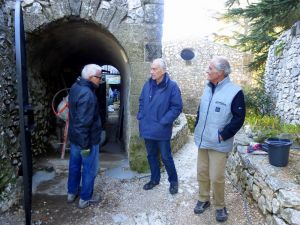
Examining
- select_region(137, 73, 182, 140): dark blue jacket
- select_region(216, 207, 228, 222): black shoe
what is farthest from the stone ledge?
select_region(137, 73, 182, 140): dark blue jacket

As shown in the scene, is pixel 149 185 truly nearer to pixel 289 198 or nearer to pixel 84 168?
pixel 84 168

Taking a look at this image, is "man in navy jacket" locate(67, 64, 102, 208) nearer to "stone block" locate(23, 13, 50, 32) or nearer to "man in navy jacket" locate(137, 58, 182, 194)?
"man in navy jacket" locate(137, 58, 182, 194)

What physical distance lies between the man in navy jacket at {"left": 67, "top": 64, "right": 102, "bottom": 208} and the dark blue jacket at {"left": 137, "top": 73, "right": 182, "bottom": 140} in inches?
26.7

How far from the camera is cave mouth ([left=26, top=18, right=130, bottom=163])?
4.81 meters

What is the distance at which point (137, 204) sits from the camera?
4.00 meters

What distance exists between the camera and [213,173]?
3.42 metres

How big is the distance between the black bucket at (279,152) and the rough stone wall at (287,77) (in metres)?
3.82

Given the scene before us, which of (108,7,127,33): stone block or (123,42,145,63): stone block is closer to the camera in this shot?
(108,7,127,33): stone block

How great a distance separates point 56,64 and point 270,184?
4.85 m

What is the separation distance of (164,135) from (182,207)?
3.02 ft

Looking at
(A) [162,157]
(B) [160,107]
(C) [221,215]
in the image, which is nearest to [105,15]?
(B) [160,107]

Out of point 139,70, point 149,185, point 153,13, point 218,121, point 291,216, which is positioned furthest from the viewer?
point 139,70

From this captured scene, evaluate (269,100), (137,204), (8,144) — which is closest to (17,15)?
(8,144)

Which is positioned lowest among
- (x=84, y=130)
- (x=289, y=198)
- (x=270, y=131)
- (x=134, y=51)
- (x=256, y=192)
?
(x=256, y=192)
